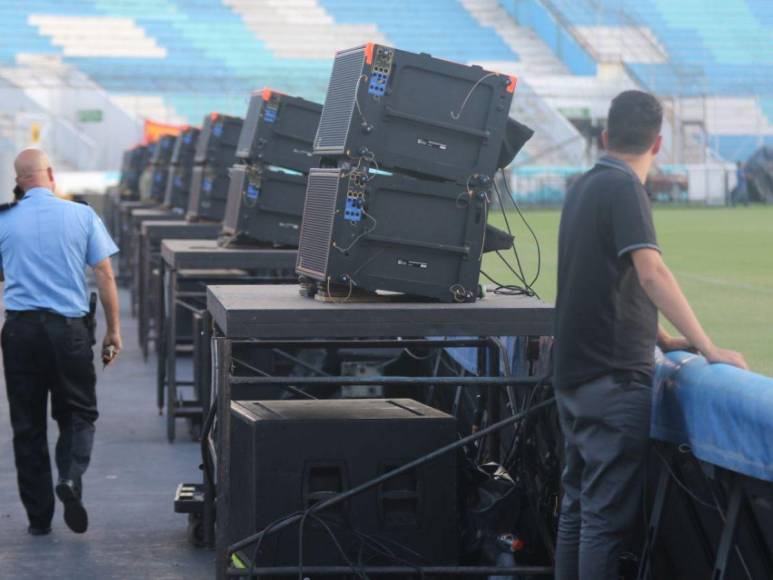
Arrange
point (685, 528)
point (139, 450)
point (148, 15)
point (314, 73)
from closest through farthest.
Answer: point (685, 528) → point (139, 450) → point (314, 73) → point (148, 15)

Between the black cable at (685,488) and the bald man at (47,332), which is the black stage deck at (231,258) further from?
the black cable at (685,488)

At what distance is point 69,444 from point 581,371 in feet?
11.2

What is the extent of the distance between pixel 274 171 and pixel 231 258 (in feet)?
2.84

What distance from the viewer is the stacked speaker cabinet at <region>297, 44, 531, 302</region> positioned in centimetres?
539

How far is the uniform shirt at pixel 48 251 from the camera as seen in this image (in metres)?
6.90

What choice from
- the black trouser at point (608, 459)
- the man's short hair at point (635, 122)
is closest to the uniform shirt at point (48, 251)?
the black trouser at point (608, 459)

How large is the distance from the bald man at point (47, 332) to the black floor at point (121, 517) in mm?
209

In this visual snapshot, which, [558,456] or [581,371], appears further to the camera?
[558,456]

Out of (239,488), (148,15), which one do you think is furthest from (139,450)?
(148,15)

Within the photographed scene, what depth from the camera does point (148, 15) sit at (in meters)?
48.2

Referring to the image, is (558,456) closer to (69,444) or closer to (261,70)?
(69,444)

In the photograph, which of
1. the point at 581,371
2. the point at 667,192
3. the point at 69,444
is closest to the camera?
the point at 581,371

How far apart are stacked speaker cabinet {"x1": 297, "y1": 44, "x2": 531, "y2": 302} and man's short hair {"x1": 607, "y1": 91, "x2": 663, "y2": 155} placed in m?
1.14

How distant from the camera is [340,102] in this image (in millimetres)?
5656
